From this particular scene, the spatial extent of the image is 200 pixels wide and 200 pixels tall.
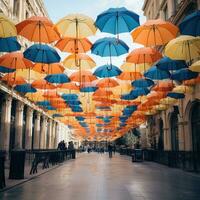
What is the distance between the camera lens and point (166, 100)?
2336 centimetres

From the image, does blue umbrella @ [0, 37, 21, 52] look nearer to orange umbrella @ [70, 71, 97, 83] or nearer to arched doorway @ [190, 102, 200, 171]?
orange umbrella @ [70, 71, 97, 83]

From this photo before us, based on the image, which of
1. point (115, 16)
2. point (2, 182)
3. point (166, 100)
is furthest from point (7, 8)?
point (2, 182)

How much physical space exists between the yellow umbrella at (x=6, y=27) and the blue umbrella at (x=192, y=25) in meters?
6.25

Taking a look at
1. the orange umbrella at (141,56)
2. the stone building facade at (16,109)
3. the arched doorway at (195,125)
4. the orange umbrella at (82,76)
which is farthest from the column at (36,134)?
the orange umbrella at (141,56)

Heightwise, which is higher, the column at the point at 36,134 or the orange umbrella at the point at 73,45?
the orange umbrella at the point at 73,45

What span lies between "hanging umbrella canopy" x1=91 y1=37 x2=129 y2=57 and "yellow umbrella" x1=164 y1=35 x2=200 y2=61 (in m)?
2.60

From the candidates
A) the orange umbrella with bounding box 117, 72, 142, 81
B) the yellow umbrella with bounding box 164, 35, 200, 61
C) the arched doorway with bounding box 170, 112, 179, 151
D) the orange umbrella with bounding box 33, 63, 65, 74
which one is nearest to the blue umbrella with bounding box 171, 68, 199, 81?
the orange umbrella with bounding box 117, 72, 142, 81

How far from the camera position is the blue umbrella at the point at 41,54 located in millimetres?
13625

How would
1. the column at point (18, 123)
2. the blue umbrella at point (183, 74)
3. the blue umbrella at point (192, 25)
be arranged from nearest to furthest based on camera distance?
the blue umbrella at point (192, 25) < the blue umbrella at point (183, 74) < the column at point (18, 123)

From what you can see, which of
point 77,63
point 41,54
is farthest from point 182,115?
point 41,54

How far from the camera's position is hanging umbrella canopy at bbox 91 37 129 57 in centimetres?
1364

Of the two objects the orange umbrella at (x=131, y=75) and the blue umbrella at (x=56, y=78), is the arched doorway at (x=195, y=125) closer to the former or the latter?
the orange umbrella at (x=131, y=75)

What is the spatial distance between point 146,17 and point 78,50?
3186cm

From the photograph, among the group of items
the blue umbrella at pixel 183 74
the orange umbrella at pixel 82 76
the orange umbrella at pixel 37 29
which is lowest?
the blue umbrella at pixel 183 74
